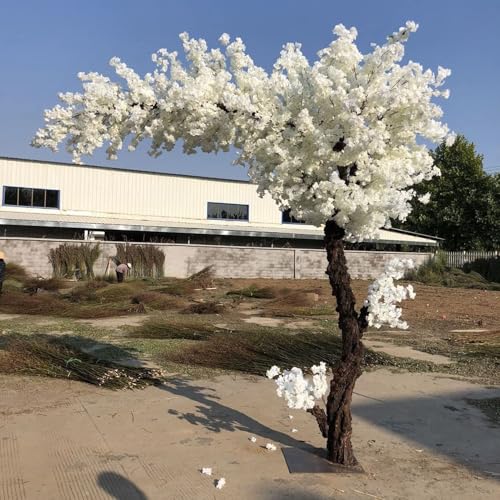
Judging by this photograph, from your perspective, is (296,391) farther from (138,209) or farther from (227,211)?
(227,211)

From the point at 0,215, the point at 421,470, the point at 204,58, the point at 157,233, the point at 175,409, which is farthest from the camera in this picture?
the point at 157,233

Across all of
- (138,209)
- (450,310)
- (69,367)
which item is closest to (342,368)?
(69,367)

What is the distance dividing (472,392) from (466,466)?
2347 millimetres

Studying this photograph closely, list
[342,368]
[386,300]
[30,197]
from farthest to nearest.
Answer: [30,197]
[342,368]
[386,300]

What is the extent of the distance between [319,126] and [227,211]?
104 ft

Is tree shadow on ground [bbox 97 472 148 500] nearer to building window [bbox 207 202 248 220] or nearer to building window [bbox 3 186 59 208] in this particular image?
building window [bbox 3 186 59 208]

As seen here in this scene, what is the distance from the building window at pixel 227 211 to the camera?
35.0 meters

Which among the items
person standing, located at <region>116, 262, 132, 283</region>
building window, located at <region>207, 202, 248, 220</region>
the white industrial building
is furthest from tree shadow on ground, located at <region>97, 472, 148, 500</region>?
building window, located at <region>207, 202, 248, 220</region>

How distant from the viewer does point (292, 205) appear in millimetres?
4328

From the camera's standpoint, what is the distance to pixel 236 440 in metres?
4.64

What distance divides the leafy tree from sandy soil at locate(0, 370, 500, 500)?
34584mm

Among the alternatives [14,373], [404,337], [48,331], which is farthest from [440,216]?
[14,373]

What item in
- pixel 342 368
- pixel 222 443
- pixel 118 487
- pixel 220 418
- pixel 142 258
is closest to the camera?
pixel 118 487

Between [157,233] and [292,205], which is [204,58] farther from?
[157,233]
